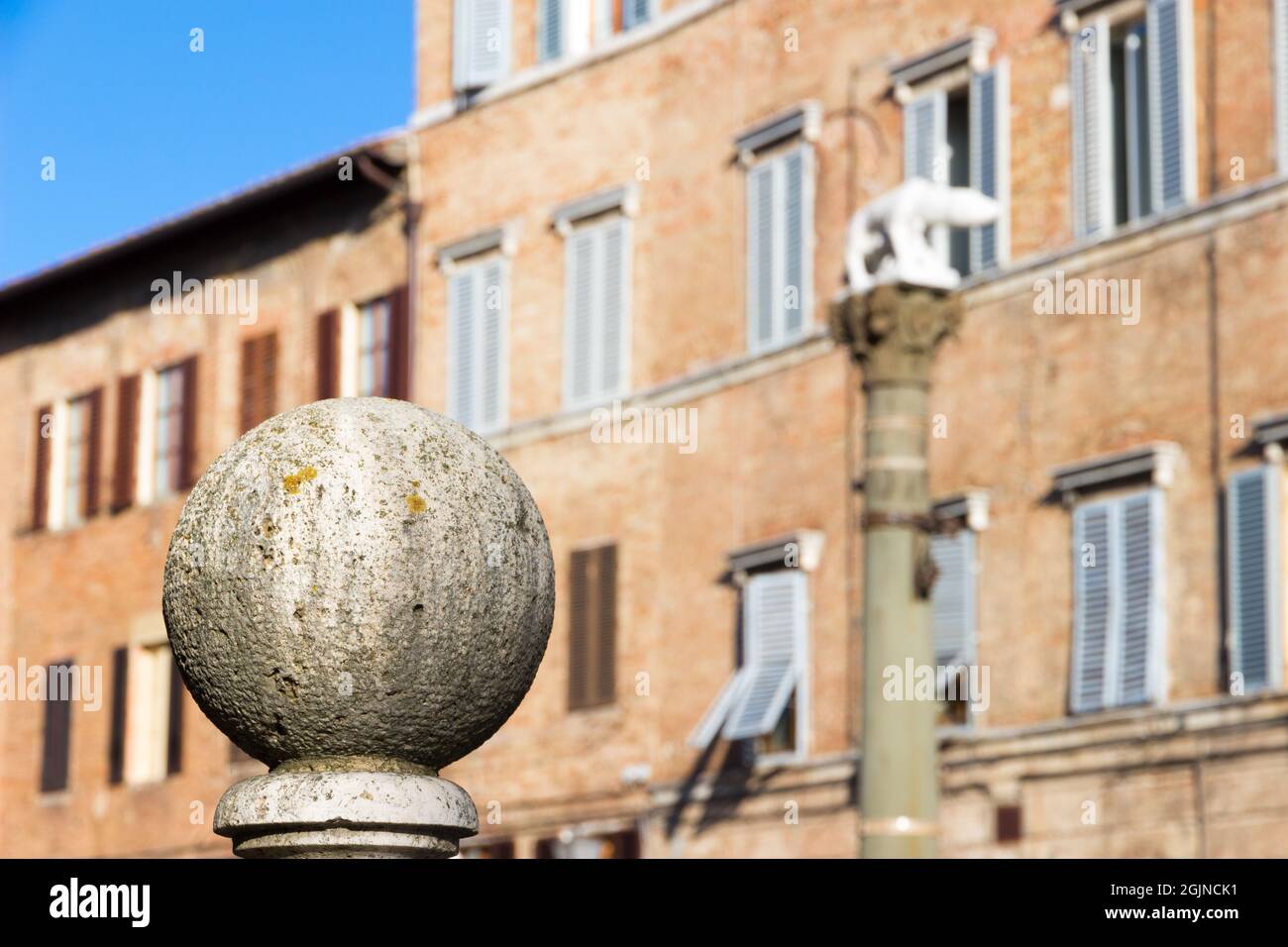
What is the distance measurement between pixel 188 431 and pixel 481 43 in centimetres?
594

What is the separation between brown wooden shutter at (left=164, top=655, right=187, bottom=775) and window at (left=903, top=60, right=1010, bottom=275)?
11423mm

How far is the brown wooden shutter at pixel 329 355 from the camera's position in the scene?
28.7 meters

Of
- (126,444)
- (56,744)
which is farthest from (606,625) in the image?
(56,744)

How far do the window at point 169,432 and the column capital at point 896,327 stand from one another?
17.7 metres

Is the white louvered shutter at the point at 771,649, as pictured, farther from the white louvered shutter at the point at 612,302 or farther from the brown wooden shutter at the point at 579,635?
the white louvered shutter at the point at 612,302

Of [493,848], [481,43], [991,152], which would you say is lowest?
[493,848]

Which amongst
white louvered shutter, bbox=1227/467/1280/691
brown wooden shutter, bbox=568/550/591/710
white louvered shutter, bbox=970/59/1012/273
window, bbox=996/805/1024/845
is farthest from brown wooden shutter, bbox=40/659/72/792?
white louvered shutter, bbox=1227/467/1280/691

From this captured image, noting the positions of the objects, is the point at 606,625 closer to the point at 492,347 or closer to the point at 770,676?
the point at 770,676

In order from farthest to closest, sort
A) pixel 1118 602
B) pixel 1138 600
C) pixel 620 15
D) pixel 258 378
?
pixel 258 378 → pixel 620 15 → pixel 1118 602 → pixel 1138 600

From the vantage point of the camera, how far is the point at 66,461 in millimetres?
33000

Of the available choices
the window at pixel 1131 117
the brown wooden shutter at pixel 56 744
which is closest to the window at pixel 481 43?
the window at pixel 1131 117

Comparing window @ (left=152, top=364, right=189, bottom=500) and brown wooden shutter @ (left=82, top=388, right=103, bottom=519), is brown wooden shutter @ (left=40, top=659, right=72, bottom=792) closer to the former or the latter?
brown wooden shutter @ (left=82, top=388, right=103, bottom=519)

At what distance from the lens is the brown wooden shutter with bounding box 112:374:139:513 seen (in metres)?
31.5
